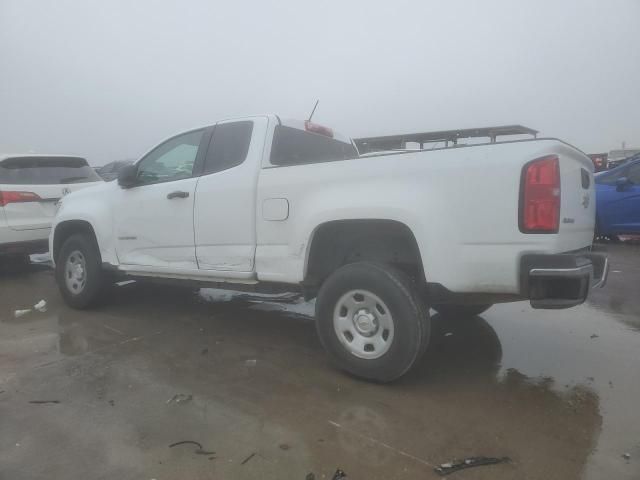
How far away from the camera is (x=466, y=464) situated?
2.30m

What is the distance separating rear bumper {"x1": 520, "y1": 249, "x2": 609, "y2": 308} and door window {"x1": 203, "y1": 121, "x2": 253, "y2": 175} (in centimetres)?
229

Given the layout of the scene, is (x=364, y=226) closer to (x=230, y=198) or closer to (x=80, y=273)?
(x=230, y=198)

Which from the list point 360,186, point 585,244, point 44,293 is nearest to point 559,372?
point 585,244

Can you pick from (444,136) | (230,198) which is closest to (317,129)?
(230,198)

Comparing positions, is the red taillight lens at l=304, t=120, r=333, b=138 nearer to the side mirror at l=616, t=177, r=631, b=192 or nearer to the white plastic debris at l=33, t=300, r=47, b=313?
the white plastic debris at l=33, t=300, r=47, b=313

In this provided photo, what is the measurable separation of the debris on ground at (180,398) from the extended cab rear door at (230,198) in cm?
103

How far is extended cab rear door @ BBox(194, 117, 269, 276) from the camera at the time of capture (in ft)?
12.1

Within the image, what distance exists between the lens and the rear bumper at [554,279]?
2.56m

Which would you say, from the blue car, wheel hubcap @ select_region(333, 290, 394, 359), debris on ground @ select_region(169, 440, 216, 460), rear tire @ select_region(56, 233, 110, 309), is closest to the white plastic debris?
rear tire @ select_region(56, 233, 110, 309)

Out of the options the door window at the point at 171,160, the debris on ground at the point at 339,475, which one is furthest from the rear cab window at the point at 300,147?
the debris on ground at the point at 339,475

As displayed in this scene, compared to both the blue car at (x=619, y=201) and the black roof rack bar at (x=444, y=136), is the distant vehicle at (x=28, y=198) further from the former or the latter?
the blue car at (x=619, y=201)

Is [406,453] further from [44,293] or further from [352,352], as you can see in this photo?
[44,293]

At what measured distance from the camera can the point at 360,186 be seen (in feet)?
10.2

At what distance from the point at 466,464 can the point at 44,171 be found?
22.0ft
